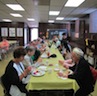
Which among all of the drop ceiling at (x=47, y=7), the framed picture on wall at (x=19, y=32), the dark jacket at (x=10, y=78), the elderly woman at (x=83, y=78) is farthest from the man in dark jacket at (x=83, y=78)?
the framed picture on wall at (x=19, y=32)

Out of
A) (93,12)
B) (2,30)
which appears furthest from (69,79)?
(2,30)

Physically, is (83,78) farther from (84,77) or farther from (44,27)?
(44,27)

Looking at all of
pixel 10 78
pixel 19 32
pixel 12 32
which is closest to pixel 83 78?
pixel 10 78

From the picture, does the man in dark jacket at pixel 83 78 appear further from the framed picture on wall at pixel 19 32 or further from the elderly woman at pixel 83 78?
the framed picture on wall at pixel 19 32

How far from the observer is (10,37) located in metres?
13.9

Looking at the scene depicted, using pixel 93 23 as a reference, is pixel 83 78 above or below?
below

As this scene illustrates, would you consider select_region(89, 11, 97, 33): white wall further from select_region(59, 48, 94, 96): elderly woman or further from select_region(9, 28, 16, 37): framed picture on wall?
select_region(9, 28, 16, 37): framed picture on wall

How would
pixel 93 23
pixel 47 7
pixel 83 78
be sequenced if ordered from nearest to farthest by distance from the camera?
1. pixel 83 78
2. pixel 47 7
3. pixel 93 23

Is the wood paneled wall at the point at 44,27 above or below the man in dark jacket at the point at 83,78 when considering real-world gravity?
above

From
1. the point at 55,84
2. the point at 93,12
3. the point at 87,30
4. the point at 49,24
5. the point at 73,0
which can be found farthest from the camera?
the point at 49,24

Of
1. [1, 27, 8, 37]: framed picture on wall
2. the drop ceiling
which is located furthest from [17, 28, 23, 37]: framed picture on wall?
the drop ceiling

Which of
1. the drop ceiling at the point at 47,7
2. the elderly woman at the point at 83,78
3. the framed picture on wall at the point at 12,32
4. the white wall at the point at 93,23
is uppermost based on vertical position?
the drop ceiling at the point at 47,7

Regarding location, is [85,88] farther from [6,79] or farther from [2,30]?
[2,30]

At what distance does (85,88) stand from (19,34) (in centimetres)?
1203
